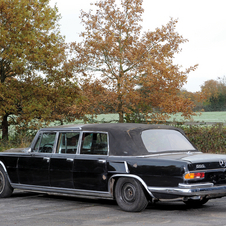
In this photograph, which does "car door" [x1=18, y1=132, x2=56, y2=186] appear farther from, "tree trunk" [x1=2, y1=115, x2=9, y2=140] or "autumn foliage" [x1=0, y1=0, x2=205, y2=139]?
"tree trunk" [x1=2, y1=115, x2=9, y2=140]

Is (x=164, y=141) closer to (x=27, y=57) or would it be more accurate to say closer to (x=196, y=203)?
(x=196, y=203)

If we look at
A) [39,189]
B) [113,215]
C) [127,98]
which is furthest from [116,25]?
[113,215]

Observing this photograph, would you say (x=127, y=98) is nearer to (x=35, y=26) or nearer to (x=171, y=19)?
(x=171, y=19)

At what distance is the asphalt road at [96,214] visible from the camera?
674 cm

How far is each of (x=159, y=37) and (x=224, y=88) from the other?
31.6 m

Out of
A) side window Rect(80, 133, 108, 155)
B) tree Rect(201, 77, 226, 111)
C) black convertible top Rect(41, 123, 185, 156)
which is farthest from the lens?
tree Rect(201, 77, 226, 111)

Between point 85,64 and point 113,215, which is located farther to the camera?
point 85,64

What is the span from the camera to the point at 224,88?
50.5m

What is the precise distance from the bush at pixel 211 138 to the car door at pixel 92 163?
1113 cm

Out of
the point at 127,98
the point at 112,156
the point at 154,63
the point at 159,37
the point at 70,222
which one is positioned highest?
the point at 159,37

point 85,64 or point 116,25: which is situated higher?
point 116,25

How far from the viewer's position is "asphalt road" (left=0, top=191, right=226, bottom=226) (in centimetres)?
674

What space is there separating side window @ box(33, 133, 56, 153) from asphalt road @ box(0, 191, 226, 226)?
1.13m

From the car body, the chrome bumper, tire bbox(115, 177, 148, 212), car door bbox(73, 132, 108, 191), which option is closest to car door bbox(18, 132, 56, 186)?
the car body
